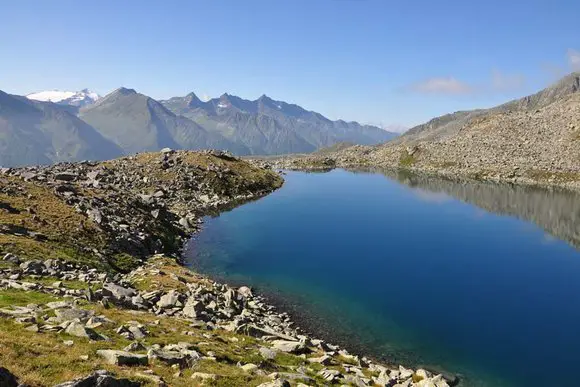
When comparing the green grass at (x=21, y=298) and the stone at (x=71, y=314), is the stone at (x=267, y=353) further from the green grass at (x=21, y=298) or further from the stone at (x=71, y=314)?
the green grass at (x=21, y=298)

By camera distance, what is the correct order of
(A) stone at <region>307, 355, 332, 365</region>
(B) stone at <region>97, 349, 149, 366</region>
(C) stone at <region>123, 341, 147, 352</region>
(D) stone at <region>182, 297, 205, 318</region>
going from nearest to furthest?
(B) stone at <region>97, 349, 149, 366</region>, (C) stone at <region>123, 341, 147, 352</region>, (A) stone at <region>307, 355, 332, 365</region>, (D) stone at <region>182, 297, 205, 318</region>

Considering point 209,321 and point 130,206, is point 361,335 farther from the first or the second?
point 130,206

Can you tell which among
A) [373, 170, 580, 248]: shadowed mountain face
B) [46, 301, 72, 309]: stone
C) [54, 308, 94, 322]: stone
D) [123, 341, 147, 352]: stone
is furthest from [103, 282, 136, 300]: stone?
[373, 170, 580, 248]: shadowed mountain face

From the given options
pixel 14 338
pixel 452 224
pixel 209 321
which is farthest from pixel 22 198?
pixel 452 224

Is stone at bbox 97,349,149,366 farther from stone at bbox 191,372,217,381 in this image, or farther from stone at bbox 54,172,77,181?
stone at bbox 54,172,77,181

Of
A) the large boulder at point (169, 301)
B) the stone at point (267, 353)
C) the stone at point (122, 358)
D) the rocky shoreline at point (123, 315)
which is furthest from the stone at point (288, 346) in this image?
the stone at point (122, 358)
